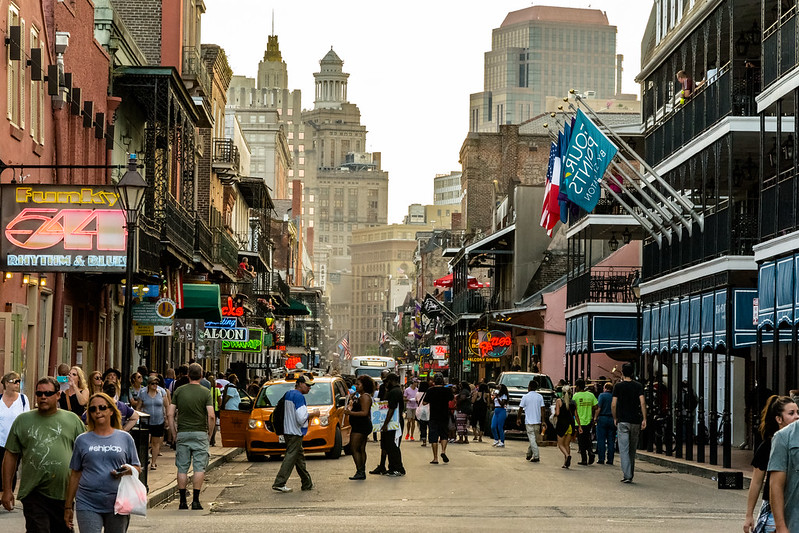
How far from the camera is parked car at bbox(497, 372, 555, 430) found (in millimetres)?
39656

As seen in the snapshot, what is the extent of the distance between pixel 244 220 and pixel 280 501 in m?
54.8

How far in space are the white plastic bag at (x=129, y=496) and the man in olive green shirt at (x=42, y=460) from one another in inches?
39.7

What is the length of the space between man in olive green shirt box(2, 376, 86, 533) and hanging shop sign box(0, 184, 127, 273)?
1115 cm

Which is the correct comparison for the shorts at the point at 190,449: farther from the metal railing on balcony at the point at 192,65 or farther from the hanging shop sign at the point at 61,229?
the metal railing on balcony at the point at 192,65

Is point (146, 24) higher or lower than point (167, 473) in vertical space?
higher

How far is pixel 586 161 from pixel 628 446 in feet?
28.9

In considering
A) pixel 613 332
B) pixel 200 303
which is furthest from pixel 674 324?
pixel 200 303

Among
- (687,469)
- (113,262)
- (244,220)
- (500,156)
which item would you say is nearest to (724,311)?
(687,469)

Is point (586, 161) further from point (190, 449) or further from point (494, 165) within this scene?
point (494, 165)

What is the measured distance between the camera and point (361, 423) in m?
22.6

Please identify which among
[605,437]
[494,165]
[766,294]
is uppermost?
[494,165]

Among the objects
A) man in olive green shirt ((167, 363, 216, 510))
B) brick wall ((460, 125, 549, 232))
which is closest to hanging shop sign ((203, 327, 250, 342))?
man in olive green shirt ((167, 363, 216, 510))

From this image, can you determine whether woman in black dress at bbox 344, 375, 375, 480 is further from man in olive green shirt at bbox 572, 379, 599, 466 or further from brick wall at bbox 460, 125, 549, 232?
brick wall at bbox 460, 125, 549, 232

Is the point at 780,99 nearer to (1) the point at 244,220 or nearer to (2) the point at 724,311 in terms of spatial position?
(2) the point at 724,311
